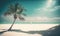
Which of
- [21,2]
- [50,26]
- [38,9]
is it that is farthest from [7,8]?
[50,26]

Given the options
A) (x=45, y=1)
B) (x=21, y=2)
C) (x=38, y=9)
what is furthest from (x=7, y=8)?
(x=45, y=1)

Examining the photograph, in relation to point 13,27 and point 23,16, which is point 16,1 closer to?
point 23,16

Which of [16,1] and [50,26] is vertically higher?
[16,1]

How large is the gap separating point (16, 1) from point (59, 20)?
0.72 m

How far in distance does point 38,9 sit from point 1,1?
23.0 inches

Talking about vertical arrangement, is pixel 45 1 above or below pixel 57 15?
above

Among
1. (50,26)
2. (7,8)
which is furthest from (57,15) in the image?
(7,8)

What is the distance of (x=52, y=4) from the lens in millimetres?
1720

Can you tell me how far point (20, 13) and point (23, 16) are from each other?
7 centimetres

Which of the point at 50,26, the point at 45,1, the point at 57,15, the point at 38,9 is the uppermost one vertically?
the point at 45,1

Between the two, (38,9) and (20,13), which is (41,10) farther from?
(20,13)

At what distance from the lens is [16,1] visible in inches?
67.8

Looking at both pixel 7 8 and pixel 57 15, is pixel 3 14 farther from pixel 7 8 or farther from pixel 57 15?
pixel 57 15

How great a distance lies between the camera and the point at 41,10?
5.63ft
